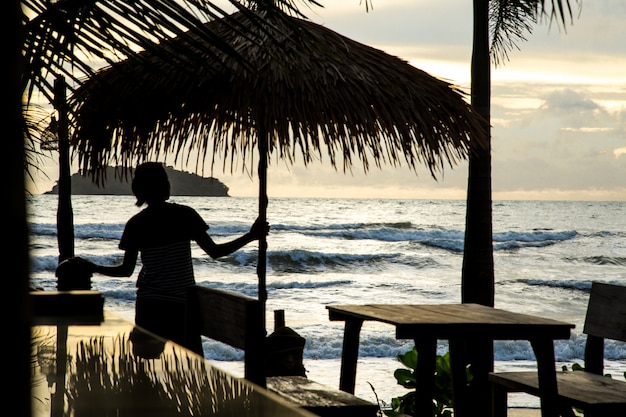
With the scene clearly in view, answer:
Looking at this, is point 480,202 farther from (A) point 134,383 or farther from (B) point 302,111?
(A) point 134,383

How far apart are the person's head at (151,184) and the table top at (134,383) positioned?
2.55 meters

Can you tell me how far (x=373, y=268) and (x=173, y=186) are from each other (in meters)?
43.5

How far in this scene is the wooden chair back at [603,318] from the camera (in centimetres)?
442

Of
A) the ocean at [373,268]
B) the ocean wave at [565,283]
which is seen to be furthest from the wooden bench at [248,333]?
the ocean wave at [565,283]

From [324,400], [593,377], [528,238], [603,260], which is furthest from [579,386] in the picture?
[528,238]

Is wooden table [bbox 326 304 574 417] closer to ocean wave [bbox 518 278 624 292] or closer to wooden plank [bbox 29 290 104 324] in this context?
wooden plank [bbox 29 290 104 324]

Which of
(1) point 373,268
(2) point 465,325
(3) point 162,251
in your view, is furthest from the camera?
(1) point 373,268

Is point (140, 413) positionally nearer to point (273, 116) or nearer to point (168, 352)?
point (168, 352)

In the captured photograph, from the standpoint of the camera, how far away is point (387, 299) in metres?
26.5

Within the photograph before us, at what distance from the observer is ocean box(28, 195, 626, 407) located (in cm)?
1552

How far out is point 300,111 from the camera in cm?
533

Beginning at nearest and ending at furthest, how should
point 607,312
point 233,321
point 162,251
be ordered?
point 233,321 → point 162,251 → point 607,312

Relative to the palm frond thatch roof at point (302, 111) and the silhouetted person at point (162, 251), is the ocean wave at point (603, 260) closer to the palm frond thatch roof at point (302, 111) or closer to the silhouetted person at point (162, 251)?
the palm frond thatch roof at point (302, 111)

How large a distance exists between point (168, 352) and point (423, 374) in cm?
305
